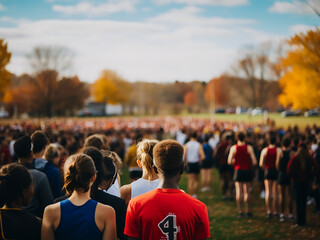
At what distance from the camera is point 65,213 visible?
2.39 m

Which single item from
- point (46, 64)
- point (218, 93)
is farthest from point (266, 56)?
point (46, 64)

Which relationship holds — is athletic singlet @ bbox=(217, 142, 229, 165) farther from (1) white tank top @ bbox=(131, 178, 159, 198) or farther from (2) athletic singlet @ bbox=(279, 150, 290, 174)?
(1) white tank top @ bbox=(131, 178, 159, 198)

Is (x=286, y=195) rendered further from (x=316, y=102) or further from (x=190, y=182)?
(x=316, y=102)

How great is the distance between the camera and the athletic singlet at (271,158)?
26.6 feet

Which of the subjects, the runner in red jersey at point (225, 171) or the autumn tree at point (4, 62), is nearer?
the runner in red jersey at point (225, 171)

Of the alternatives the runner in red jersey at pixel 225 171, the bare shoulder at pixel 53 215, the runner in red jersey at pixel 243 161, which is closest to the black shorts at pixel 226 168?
the runner in red jersey at pixel 225 171

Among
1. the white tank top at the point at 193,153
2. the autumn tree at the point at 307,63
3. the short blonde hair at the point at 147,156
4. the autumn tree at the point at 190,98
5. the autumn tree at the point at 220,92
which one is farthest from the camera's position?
the autumn tree at the point at 190,98

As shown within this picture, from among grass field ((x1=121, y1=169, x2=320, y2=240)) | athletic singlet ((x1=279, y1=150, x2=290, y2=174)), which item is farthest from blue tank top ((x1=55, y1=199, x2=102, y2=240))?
athletic singlet ((x1=279, y1=150, x2=290, y2=174))

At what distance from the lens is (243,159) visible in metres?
8.16

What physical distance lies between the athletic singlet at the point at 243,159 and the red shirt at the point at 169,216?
6.11 metres

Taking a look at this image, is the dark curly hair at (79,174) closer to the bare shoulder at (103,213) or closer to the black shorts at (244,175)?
the bare shoulder at (103,213)

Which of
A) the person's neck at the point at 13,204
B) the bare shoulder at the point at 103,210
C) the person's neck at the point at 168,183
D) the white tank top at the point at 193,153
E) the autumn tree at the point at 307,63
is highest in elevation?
the autumn tree at the point at 307,63

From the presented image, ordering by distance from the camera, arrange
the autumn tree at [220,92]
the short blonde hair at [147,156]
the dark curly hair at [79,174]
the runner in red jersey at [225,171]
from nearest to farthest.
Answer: the dark curly hair at [79,174] < the short blonde hair at [147,156] < the runner in red jersey at [225,171] < the autumn tree at [220,92]

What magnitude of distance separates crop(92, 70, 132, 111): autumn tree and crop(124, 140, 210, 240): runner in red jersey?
270 feet
